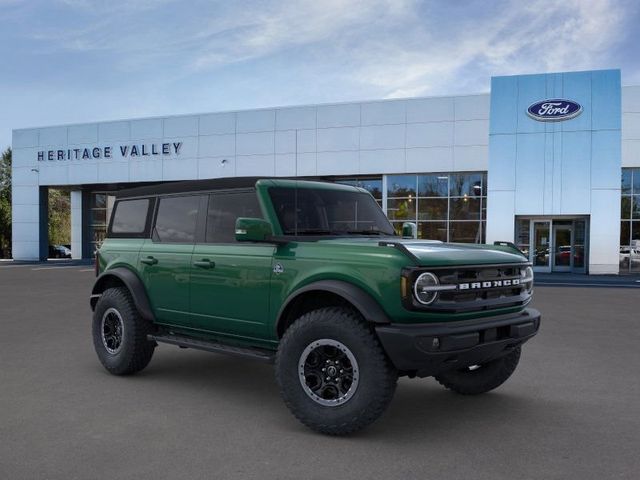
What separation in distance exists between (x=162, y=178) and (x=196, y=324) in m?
27.6

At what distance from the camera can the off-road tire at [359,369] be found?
4.05 metres

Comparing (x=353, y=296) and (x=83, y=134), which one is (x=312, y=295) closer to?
(x=353, y=296)

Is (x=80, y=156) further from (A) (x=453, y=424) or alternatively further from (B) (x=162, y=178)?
(A) (x=453, y=424)

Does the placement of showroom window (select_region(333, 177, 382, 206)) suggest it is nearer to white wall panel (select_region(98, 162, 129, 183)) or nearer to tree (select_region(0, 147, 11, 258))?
white wall panel (select_region(98, 162, 129, 183))

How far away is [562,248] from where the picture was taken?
2614cm

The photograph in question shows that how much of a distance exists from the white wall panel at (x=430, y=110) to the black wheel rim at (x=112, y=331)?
2219cm

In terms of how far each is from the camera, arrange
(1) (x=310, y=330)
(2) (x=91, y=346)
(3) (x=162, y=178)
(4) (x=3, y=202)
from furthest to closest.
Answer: (4) (x=3, y=202)
(3) (x=162, y=178)
(2) (x=91, y=346)
(1) (x=310, y=330)

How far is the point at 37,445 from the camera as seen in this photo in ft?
13.2

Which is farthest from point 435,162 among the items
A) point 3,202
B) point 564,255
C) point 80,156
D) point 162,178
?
point 3,202

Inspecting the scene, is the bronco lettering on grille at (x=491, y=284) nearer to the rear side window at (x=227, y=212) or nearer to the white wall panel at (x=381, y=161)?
the rear side window at (x=227, y=212)

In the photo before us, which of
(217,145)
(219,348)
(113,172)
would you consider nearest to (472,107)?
(217,145)

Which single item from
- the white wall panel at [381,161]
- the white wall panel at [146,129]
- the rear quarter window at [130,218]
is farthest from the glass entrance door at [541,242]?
the rear quarter window at [130,218]

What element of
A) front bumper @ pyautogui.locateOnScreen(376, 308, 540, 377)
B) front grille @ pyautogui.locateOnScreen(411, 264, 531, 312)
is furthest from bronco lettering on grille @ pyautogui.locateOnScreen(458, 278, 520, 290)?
front bumper @ pyautogui.locateOnScreen(376, 308, 540, 377)

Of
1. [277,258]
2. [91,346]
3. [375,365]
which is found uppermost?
[277,258]
